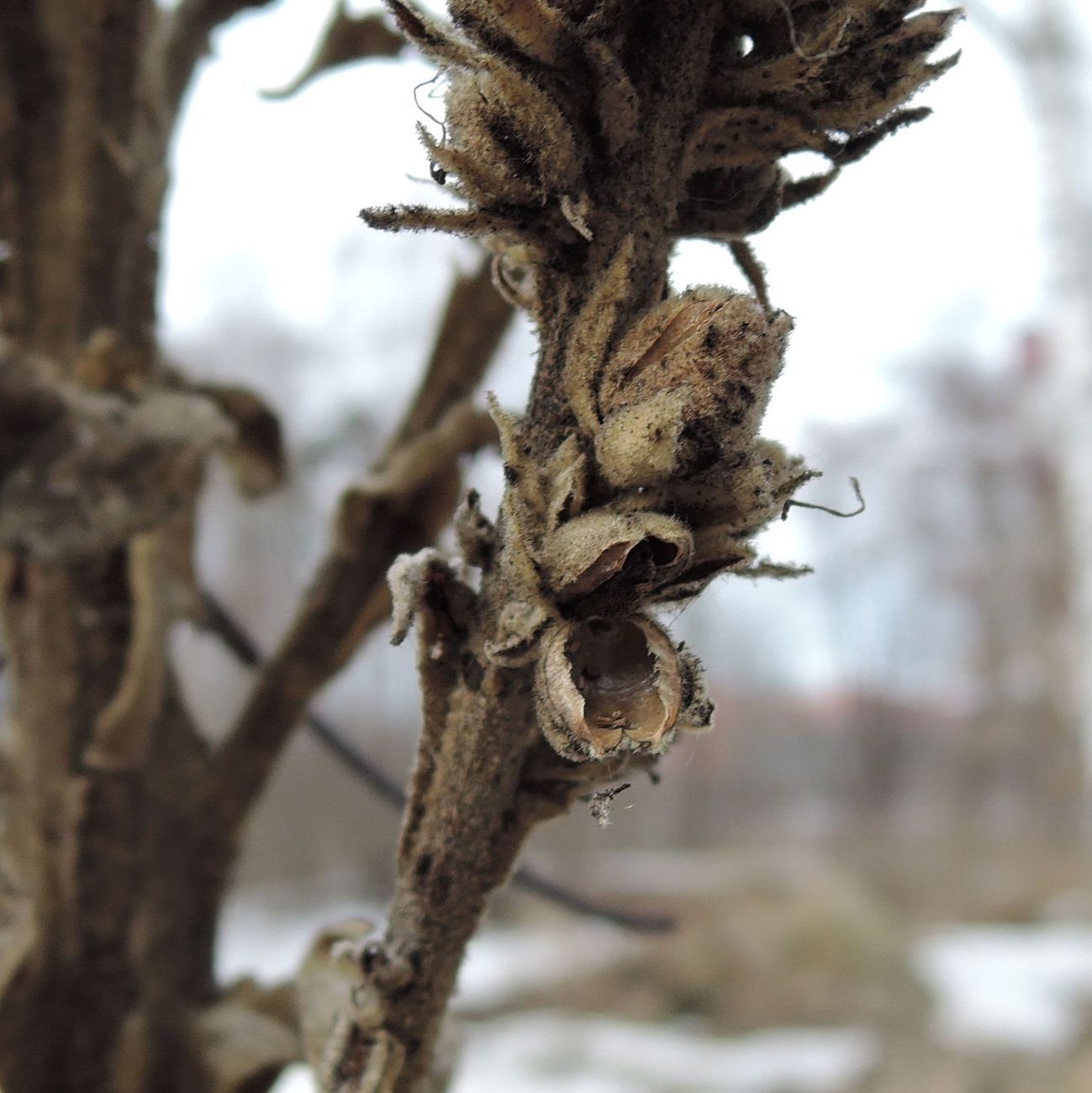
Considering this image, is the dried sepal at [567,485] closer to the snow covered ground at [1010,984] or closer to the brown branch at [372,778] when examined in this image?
the brown branch at [372,778]

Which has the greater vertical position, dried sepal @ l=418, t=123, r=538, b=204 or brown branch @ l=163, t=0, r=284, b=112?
brown branch @ l=163, t=0, r=284, b=112

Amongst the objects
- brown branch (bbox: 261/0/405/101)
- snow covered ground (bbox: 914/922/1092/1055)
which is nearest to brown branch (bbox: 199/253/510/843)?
brown branch (bbox: 261/0/405/101)

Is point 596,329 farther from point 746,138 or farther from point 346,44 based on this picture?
point 346,44

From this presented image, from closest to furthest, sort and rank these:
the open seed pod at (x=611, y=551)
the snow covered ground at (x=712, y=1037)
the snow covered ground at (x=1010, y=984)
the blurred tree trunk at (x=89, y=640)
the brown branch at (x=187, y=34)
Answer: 1. the open seed pod at (x=611, y=551)
2. the blurred tree trunk at (x=89, y=640)
3. the brown branch at (x=187, y=34)
4. the snow covered ground at (x=712, y=1037)
5. the snow covered ground at (x=1010, y=984)

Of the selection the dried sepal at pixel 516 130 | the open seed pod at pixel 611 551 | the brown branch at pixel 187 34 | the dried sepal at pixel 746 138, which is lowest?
the open seed pod at pixel 611 551

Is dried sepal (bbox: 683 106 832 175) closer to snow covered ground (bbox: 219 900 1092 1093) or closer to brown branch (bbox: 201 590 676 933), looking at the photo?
brown branch (bbox: 201 590 676 933)

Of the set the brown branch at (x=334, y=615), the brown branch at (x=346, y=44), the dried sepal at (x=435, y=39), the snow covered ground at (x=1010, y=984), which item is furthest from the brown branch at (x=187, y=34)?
the snow covered ground at (x=1010, y=984)

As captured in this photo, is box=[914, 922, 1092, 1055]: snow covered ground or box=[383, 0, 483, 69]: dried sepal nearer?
box=[383, 0, 483, 69]: dried sepal

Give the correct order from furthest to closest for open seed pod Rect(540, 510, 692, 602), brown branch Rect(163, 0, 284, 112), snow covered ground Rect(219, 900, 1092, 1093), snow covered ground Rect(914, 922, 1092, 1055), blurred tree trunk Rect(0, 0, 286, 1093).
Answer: snow covered ground Rect(914, 922, 1092, 1055), snow covered ground Rect(219, 900, 1092, 1093), brown branch Rect(163, 0, 284, 112), blurred tree trunk Rect(0, 0, 286, 1093), open seed pod Rect(540, 510, 692, 602)
